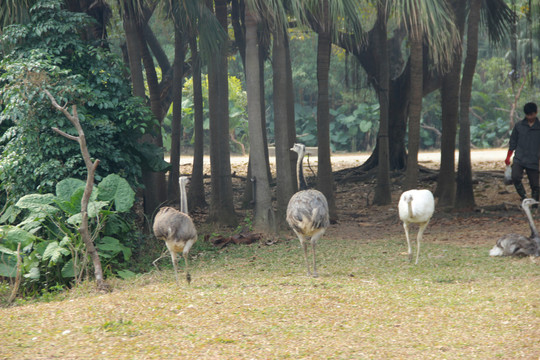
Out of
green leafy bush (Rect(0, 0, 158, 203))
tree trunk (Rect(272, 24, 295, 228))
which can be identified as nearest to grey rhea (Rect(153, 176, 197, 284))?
green leafy bush (Rect(0, 0, 158, 203))

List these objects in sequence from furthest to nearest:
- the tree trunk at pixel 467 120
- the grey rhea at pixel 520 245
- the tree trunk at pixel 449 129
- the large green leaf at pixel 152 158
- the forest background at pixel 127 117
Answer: the tree trunk at pixel 449 129
the tree trunk at pixel 467 120
the large green leaf at pixel 152 158
the grey rhea at pixel 520 245
the forest background at pixel 127 117

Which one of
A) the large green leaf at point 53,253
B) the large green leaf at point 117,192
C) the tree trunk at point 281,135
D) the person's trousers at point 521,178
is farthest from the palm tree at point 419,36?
the large green leaf at point 53,253

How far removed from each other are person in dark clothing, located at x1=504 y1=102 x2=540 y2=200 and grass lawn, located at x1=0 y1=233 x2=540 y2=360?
10.8 feet

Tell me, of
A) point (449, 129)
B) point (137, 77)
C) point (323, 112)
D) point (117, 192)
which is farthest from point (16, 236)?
point (449, 129)

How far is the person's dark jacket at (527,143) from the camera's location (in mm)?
11766

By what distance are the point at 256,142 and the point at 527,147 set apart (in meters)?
4.66

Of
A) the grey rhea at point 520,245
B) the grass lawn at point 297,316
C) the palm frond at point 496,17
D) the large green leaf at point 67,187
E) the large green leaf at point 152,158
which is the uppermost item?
Result: the palm frond at point 496,17

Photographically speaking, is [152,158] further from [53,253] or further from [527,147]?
[527,147]

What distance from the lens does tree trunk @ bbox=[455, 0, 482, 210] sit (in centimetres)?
1373

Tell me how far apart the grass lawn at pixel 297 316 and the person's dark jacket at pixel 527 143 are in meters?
3.34

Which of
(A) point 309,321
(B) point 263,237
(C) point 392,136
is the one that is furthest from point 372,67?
(A) point 309,321

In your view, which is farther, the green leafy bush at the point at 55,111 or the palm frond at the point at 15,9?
the palm frond at the point at 15,9

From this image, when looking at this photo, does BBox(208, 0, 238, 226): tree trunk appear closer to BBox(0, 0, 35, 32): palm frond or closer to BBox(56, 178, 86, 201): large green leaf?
BBox(0, 0, 35, 32): palm frond

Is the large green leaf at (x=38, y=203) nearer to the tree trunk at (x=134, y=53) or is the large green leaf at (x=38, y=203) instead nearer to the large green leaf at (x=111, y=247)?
the large green leaf at (x=111, y=247)
